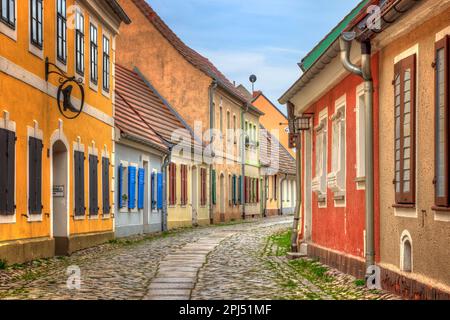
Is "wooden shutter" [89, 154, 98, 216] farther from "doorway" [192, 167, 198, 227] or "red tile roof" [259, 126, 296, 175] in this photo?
"red tile roof" [259, 126, 296, 175]

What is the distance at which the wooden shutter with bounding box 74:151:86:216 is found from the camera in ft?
62.2

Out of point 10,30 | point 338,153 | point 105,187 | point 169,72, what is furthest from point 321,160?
point 169,72

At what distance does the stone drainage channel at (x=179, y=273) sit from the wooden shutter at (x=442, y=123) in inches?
130

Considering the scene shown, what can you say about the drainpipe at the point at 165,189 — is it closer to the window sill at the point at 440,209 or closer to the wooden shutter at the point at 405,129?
the wooden shutter at the point at 405,129

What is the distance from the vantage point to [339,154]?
14.3m

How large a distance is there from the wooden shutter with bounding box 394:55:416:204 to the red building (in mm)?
1173

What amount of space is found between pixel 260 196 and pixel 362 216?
37255 mm

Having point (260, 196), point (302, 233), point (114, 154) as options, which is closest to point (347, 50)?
point (302, 233)

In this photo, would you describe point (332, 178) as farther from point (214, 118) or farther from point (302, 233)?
point (214, 118)

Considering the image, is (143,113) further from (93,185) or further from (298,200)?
(298,200)

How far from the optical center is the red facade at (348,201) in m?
12.2

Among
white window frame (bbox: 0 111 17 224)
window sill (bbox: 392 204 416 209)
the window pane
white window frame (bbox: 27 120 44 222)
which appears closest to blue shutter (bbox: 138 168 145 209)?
white window frame (bbox: 27 120 44 222)

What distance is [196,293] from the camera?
35.3 ft
